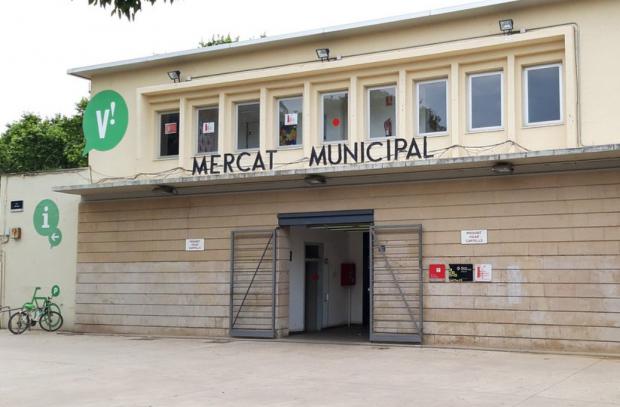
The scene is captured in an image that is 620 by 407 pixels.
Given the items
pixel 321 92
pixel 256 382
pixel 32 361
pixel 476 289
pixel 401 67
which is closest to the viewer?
pixel 256 382

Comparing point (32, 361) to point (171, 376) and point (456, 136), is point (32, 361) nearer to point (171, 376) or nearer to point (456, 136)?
point (171, 376)

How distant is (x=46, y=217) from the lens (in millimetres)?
20531

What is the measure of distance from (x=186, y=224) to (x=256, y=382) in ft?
25.6

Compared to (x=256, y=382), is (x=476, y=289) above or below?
above

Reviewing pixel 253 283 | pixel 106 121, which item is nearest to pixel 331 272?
pixel 253 283

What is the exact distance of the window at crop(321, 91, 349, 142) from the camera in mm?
17188

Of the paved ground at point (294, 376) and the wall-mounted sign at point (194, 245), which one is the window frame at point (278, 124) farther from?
the paved ground at point (294, 376)

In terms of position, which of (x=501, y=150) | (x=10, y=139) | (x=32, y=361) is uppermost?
(x=10, y=139)

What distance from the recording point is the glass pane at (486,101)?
15.6 metres

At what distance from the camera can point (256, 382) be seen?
11219 mm

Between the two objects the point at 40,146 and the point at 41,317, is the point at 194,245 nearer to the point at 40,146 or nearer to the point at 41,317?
the point at 41,317

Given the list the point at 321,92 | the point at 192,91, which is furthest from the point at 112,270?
the point at 321,92

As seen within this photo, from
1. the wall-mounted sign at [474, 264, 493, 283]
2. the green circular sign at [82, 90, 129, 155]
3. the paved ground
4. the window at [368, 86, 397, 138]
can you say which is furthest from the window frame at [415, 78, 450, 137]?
the green circular sign at [82, 90, 129, 155]

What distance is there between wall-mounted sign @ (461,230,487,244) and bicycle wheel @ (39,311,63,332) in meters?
10.6
